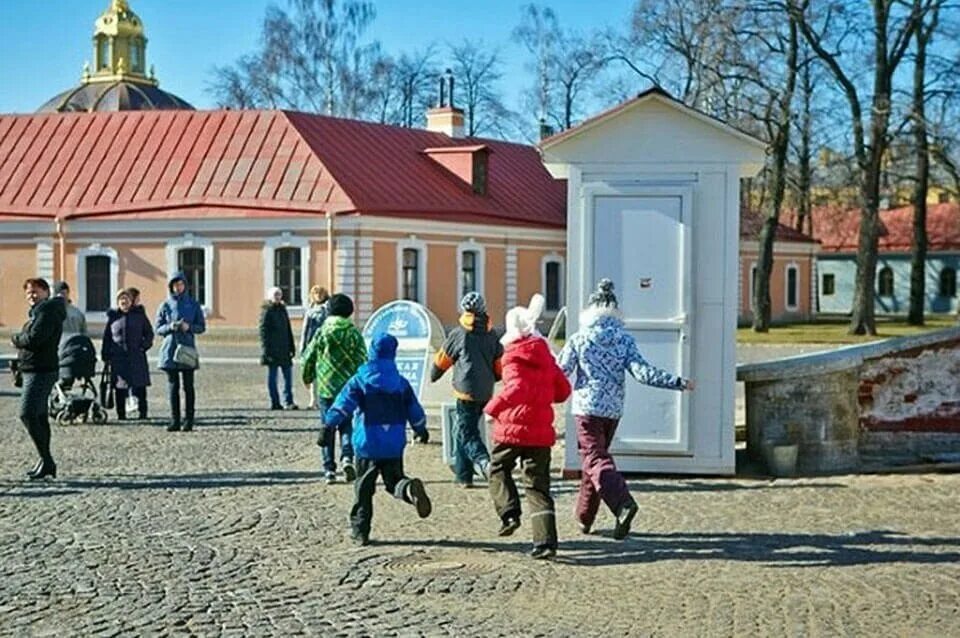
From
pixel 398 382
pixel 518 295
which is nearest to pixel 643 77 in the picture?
pixel 518 295

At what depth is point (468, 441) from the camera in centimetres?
1154

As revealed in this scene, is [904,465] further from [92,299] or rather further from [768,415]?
[92,299]

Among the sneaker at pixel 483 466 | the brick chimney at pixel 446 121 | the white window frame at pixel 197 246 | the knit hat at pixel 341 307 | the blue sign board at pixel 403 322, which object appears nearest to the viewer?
the sneaker at pixel 483 466

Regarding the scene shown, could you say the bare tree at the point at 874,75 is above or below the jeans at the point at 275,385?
above

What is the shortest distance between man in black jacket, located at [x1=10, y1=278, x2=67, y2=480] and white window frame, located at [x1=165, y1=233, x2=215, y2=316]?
23.2 meters

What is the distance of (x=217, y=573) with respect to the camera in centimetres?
831

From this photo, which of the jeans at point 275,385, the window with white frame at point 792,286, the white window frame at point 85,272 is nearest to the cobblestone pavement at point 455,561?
the jeans at point 275,385

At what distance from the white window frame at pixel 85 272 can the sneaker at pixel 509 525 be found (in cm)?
2797

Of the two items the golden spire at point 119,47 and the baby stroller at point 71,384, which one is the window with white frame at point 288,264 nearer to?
the baby stroller at point 71,384

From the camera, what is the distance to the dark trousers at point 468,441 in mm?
11523

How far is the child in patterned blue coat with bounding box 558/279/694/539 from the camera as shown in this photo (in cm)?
929

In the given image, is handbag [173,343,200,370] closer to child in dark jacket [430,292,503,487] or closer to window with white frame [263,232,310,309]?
child in dark jacket [430,292,503,487]

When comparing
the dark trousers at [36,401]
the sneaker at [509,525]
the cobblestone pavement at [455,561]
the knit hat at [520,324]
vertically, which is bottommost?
the cobblestone pavement at [455,561]

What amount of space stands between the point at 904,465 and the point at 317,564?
604cm
